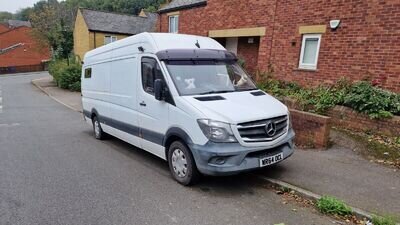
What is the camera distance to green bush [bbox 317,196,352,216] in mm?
3814

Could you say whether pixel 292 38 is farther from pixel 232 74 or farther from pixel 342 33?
pixel 232 74

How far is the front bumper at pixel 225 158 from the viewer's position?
419cm

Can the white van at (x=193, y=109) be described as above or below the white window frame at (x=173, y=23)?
below

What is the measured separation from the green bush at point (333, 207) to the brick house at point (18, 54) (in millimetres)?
51850

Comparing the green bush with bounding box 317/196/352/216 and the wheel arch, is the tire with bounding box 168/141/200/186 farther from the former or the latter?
the green bush with bounding box 317/196/352/216

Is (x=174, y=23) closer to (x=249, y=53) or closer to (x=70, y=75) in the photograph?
(x=249, y=53)

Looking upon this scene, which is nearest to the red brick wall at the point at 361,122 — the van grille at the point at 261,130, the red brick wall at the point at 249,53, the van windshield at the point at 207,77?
the van windshield at the point at 207,77

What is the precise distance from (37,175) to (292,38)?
8.34 m

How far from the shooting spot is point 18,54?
50219mm

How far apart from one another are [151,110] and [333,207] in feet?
10.5

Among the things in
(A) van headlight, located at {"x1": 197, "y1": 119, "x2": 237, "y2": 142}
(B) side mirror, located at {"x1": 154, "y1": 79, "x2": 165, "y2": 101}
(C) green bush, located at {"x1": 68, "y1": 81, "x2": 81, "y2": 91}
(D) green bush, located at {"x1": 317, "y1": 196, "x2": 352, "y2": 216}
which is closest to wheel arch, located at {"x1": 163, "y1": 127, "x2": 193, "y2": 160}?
(A) van headlight, located at {"x1": 197, "y1": 119, "x2": 237, "y2": 142}

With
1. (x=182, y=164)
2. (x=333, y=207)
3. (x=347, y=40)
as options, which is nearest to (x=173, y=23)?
(x=347, y=40)

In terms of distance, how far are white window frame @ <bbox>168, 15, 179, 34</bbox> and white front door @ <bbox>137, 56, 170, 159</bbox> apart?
455 inches

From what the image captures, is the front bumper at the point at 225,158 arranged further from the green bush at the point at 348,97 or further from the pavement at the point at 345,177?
the green bush at the point at 348,97
